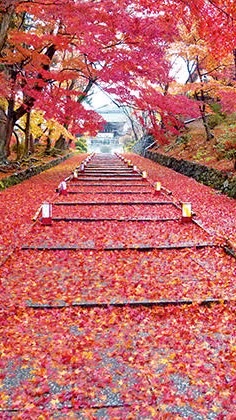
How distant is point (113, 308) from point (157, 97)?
54.7ft

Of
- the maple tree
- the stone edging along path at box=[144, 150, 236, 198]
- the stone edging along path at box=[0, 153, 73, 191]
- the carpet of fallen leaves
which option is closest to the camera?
the carpet of fallen leaves

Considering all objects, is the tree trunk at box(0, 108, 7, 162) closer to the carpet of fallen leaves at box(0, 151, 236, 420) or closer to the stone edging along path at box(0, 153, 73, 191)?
the stone edging along path at box(0, 153, 73, 191)

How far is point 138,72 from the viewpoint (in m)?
17.0

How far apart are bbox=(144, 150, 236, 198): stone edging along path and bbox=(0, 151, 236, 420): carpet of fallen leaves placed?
4298 mm

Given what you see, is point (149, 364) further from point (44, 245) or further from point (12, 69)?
point (12, 69)

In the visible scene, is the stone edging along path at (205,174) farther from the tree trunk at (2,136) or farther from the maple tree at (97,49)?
the tree trunk at (2,136)

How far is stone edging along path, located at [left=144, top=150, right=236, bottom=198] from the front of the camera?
14.2m

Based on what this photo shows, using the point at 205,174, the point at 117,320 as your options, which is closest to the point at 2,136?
the point at 205,174

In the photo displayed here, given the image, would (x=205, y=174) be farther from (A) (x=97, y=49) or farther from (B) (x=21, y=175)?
(B) (x=21, y=175)

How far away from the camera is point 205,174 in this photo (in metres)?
17.5

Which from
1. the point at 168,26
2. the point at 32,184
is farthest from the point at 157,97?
the point at 32,184

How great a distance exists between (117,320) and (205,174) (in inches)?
518

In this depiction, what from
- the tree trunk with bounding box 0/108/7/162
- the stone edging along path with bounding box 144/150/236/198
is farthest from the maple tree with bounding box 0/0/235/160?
the stone edging along path with bounding box 144/150/236/198

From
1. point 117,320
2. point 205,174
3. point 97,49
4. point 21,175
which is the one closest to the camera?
point 117,320
